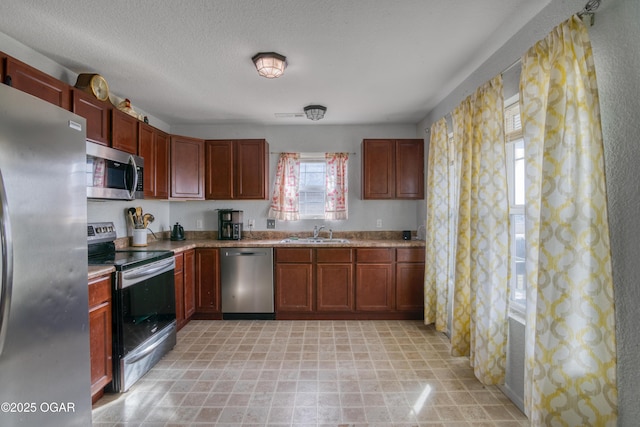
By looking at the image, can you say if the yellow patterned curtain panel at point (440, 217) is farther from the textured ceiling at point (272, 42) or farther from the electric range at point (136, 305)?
the electric range at point (136, 305)

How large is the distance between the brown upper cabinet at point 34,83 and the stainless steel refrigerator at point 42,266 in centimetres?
61

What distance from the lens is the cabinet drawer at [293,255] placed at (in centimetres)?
338

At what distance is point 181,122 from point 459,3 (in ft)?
11.4

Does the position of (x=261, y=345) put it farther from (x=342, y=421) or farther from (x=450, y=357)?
(x=450, y=357)

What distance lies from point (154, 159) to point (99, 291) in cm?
160

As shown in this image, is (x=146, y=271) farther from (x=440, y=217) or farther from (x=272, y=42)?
(x=440, y=217)

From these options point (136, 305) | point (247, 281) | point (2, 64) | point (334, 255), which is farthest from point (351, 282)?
point (2, 64)

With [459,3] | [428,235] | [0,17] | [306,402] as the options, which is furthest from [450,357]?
[0,17]

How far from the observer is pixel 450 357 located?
8.27 ft

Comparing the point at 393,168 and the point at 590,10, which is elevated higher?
the point at 590,10

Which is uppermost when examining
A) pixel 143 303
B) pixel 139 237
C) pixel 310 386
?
pixel 139 237

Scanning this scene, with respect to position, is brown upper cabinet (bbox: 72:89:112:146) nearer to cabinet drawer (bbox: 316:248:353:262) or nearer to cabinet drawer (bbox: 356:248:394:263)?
cabinet drawer (bbox: 316:248:353:262)

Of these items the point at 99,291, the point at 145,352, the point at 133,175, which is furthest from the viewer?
the point at 133,175

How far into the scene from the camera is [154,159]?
3045 mm
